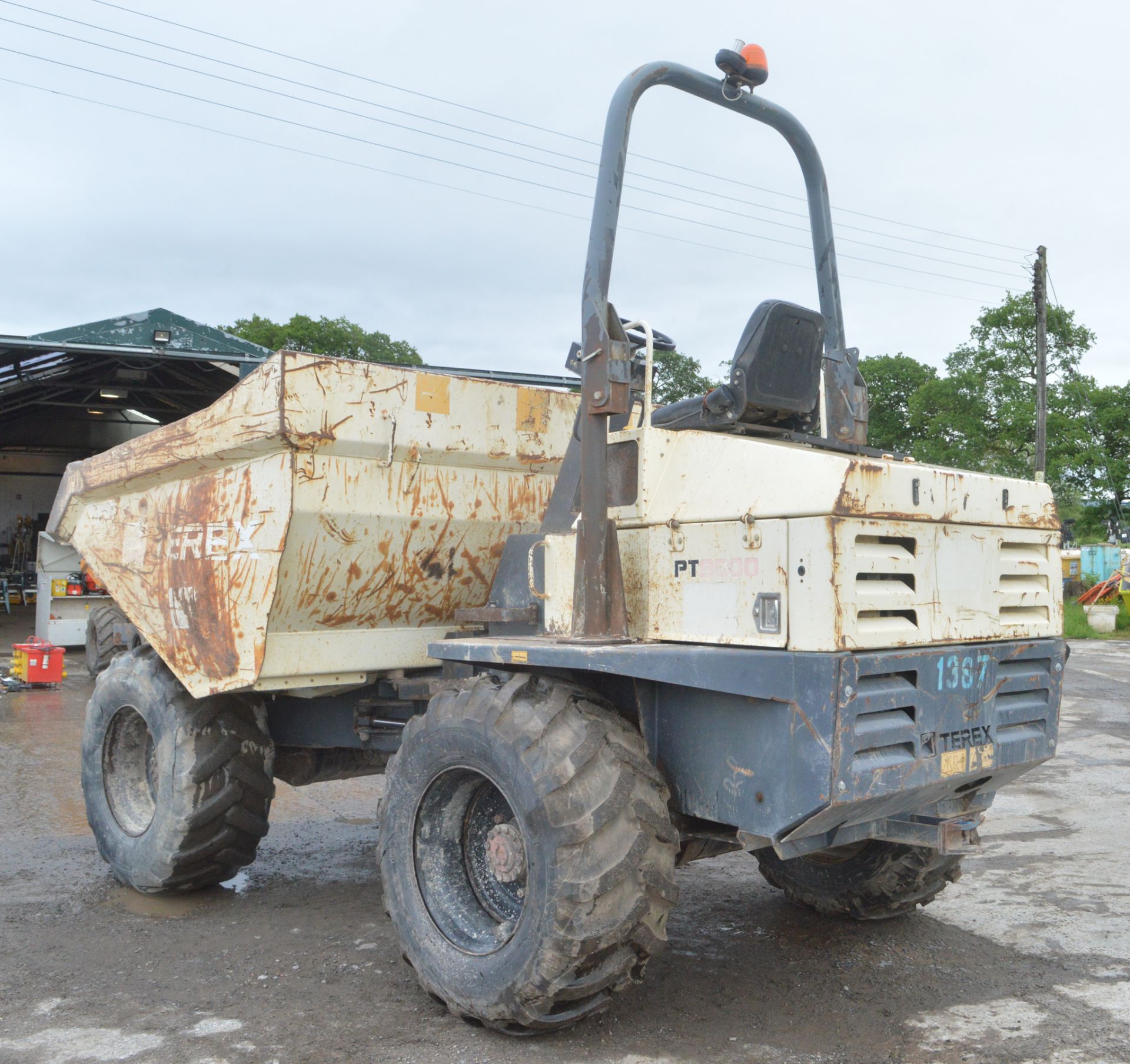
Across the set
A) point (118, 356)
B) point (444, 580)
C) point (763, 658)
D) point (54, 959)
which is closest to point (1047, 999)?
point (763, 658)

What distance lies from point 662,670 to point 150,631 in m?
2.88

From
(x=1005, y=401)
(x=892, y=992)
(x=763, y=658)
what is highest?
(x=1005, y=401)

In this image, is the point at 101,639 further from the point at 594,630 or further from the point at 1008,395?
the point at 1008,395

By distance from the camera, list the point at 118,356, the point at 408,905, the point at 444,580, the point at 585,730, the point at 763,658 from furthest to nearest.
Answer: the point at 118,356, the point at 444,580, the point at 408,905, the point at 585,730, the point at 763,658

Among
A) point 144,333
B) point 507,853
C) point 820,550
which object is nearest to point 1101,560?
point 144,333

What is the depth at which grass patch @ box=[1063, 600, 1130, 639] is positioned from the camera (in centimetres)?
2075

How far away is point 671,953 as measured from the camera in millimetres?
4531

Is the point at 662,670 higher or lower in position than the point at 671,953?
higher

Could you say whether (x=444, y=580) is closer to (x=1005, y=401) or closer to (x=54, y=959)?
(x=54, y=959)

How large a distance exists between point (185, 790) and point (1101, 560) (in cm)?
2745

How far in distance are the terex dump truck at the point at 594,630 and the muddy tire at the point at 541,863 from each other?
0.4 inches

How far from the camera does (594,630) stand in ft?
12.2

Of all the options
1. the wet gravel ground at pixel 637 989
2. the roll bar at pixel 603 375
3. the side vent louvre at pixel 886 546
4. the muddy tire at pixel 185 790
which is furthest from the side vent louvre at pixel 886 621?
the muddy tire at pixel 185 790

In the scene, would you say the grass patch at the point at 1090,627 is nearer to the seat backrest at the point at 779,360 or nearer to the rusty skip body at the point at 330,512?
the rusty skip body at the point at 330,512
